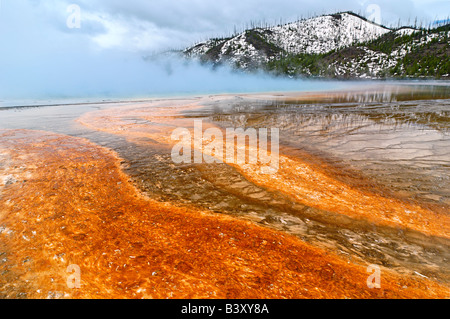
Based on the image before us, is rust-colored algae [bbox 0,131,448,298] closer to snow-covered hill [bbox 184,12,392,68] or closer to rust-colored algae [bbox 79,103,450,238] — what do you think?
rust-colored algae [bbox 79,103,450,238]

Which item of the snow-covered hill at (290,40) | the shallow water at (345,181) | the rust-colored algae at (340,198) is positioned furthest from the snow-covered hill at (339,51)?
the rust-colored algae at (340,198)

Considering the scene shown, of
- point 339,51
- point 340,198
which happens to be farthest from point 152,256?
point 339,51

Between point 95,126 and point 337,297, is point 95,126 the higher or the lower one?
the higher one

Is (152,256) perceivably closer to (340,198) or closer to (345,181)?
(340,198)

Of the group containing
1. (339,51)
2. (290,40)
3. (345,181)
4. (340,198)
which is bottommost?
(340,198)

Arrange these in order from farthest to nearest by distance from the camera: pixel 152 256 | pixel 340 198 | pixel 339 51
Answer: pixel 339 51
pixel 340 198
pixel 152 256

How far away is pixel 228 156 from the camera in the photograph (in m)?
8.20

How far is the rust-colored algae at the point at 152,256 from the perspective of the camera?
2900mm

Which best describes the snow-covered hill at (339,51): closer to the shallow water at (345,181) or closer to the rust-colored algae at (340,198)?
the shallow water at (345,181)

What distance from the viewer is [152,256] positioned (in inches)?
137

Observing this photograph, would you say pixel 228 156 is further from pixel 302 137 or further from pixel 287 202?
pixel 302 137
